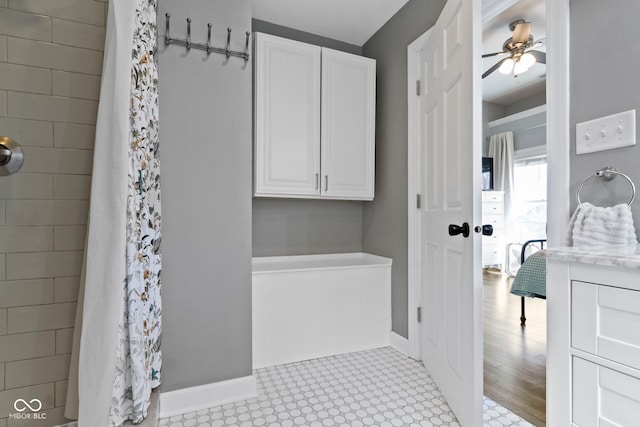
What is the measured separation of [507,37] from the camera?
10.8 ft

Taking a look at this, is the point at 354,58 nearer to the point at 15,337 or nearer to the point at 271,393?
the point at 271,393

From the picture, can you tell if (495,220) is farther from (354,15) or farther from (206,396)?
(206,396)

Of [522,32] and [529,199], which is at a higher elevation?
[522,32]

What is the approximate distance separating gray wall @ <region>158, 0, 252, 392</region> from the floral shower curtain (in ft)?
1.44

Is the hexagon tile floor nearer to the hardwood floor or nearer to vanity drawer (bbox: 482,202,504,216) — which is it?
the hardwood floor

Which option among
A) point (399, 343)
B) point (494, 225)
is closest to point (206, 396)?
point (399, 343)

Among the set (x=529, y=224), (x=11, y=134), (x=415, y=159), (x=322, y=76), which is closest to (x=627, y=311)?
(x=415, y=159)

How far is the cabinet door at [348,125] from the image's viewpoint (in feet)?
7.89

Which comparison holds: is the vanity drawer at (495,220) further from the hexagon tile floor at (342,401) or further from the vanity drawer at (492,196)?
the hexagon tile floor at (342,401)

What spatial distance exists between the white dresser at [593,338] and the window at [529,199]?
16.1 feet

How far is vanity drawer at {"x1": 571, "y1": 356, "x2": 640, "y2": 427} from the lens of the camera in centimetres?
73

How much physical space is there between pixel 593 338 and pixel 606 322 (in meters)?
0.06

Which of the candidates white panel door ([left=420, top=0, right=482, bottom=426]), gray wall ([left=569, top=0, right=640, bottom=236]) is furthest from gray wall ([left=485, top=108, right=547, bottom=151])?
gray wall ([left=569, top=0, right=640, bottom=236])

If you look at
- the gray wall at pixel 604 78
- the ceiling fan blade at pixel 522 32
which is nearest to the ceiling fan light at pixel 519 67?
the ceiling fan blade at pixel 522 32
